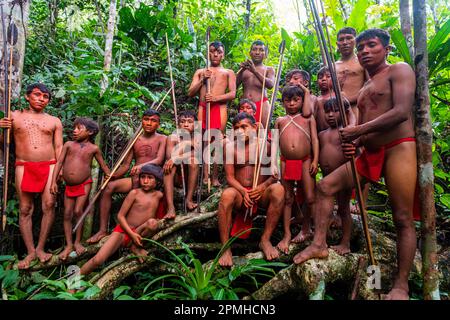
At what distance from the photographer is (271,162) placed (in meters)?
3.33

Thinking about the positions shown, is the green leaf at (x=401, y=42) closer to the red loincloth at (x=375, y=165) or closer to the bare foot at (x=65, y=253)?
the red loincloth at (x=375, y=165)

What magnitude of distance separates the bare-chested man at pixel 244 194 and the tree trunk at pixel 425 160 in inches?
47.2

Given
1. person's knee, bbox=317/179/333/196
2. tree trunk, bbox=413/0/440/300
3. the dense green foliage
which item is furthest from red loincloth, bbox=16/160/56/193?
tree trunk, bbox=413/0/440/300

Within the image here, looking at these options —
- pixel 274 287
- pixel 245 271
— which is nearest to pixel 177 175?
pixel 245 271

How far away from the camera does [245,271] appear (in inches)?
106

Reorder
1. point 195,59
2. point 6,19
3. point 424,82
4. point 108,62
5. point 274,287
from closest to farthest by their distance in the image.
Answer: point 424,82
point 274,287
point 6,19
point 108,62
point 195,59

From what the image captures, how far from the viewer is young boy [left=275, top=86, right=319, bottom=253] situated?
321 centimetres

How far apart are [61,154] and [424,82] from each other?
146 inches

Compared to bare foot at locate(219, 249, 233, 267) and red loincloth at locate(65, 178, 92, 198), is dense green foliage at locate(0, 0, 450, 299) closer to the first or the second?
bare foot at locate(219, 249, 233, 267)

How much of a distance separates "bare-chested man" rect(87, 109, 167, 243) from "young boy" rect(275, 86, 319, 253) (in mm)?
1616

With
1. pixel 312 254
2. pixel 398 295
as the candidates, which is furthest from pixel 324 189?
pixel 398 295

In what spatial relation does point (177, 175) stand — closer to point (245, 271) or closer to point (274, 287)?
point (245, 271)

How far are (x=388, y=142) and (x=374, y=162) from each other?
19 cm

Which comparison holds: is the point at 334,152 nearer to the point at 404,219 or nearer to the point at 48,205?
the point at 404,219
